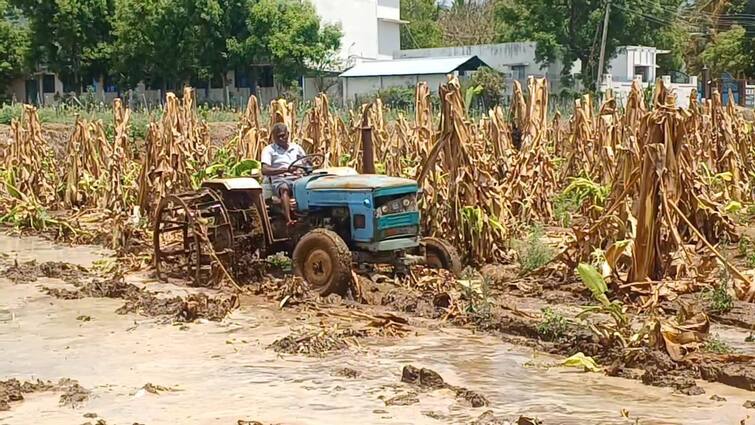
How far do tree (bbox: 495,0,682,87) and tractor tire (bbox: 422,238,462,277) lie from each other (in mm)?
31542

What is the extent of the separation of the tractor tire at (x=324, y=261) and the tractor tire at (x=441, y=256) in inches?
49.1

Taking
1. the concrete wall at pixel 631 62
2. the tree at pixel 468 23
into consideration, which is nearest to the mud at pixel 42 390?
the concrete wall at pixel 631 62

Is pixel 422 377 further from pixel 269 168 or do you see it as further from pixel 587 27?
pixel 587 27

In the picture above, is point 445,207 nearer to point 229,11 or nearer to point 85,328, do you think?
point 85,328

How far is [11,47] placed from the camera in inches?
1752

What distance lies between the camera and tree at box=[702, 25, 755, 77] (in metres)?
40.5

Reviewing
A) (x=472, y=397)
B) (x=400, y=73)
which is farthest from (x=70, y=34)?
(x=472, y=397)

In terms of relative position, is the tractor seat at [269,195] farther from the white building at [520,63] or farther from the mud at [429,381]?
the white building at [520,63]

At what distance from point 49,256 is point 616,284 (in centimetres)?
857

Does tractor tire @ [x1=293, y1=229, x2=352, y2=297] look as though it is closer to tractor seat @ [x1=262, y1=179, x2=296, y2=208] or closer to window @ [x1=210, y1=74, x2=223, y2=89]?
tractor seat @ [x1=262, y1=179, x2=296, y2=208]

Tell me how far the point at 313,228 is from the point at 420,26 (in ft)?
182

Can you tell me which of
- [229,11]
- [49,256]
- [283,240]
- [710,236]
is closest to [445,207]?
[283,240]

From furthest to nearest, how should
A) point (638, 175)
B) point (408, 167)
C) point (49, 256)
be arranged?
point (408, 167) → point (49, 256) → point (638, 175)

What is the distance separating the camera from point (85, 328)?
9172 mm
